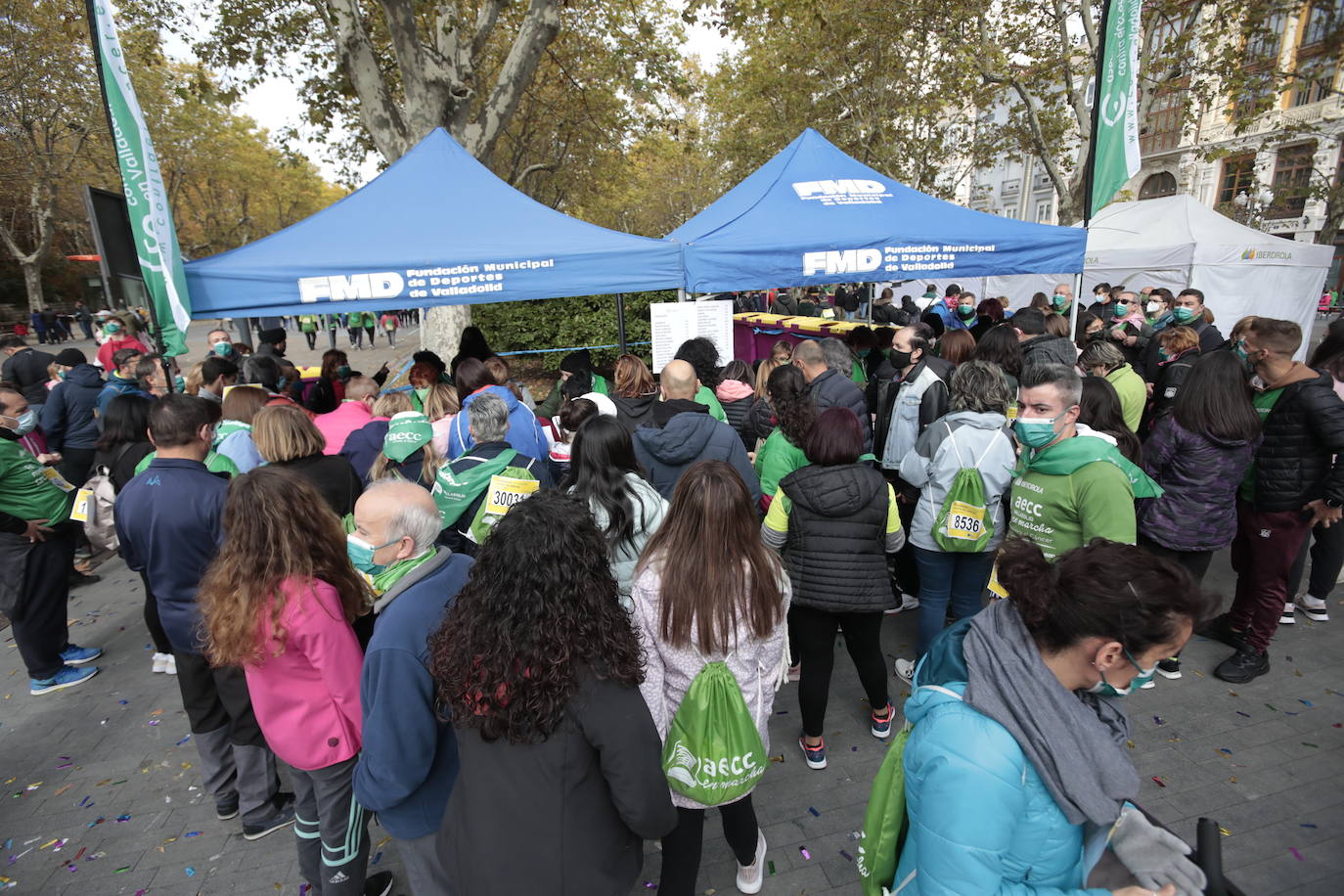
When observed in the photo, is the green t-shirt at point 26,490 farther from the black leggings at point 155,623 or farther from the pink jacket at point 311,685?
the pink jacket at point 311,685

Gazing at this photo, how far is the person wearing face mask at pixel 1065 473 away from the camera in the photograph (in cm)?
266

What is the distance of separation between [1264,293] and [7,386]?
18438 millimetres

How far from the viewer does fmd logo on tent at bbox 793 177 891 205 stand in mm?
5797

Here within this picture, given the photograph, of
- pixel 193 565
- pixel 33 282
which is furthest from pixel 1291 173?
pixel 33 282

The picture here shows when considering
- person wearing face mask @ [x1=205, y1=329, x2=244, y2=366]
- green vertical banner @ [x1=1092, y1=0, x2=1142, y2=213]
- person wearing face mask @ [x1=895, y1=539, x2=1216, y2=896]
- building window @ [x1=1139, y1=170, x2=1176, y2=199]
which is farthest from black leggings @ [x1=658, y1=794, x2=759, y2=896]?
building window @ [x1=1139, y1=170, x2=1176, y2=199]

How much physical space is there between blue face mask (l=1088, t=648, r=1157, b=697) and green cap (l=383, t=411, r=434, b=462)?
3.24m

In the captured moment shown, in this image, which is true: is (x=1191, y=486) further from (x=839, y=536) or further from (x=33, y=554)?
Result: (x=33, y=554)

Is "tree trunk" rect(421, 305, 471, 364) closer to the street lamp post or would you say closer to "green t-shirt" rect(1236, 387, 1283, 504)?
"green t-shirt" rect(1236, 387, 1283, 504)

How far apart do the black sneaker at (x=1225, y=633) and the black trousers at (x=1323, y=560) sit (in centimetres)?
41

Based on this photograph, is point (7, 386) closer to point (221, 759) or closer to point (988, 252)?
point (221, 759)

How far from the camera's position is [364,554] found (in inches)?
80.9

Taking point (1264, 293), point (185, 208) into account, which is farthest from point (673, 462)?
point (185, 208)

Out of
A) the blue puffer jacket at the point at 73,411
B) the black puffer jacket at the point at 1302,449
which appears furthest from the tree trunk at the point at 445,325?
the black puffer jacket at the point at 1302,449

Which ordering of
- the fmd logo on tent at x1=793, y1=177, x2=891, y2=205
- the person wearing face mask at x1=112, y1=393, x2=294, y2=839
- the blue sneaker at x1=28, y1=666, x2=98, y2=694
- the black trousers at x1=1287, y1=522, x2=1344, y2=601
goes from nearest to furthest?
the person wearing face mask at x1=112, y1=393, x2=294, y2=839 < the black trousers at x1=1287, y1=522, x2=1344, y2=601 < the blue sneaker at x1=28, y1=666, x2=98, y2=694 < the fmd logo on tent at x1=793, y1=177, x2=891, y2=205
